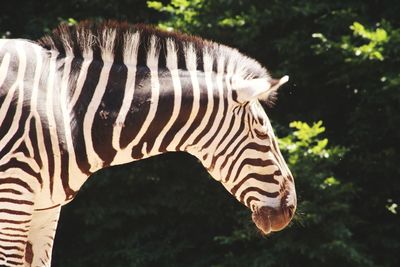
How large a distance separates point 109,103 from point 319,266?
5.25 metres

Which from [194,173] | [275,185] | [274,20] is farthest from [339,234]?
[275,185]

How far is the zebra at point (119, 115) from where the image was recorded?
475cm

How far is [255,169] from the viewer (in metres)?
5.08

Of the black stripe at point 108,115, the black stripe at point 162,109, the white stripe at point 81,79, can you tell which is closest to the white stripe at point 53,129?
the white stripe at point 81,79

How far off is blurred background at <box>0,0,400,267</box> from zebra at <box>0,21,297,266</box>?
3.86 m

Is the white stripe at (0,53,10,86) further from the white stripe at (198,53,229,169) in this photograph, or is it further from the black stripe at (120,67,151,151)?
the white stripe at (198,53,229,169)

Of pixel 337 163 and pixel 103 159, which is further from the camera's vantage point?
pixel 337 163

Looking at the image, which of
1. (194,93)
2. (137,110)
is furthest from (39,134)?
(194,93)

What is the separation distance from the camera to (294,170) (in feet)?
29.3

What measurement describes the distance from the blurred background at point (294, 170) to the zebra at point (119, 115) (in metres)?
3.86

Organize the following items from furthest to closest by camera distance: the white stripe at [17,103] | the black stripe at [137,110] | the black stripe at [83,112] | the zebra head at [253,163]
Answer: the zebra head at [253,163], the black stripe at [137,110], the black stripe at [83,112], the white stripe at [17,103]

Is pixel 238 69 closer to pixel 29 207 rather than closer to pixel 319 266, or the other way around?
pixel 29 207

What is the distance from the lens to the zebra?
15.6ft

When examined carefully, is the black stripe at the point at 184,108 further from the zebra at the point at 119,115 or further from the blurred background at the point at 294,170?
the blurred background at the point at 294,170
